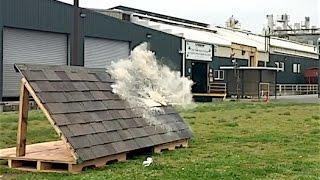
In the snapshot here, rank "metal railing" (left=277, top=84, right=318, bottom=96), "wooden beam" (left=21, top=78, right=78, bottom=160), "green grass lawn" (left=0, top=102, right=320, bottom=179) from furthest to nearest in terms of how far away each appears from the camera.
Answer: "metal railing" (left=277, top=84, right=318, bottom=96), "wooden beam" (left=21, top=78, right=78, bottom=160), "green grass lawn" (left=0, top=102, right=320, bottom=179)

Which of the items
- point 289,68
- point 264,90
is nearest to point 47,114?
point 264,90

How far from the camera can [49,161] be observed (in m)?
9.23

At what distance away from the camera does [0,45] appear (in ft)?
96.1

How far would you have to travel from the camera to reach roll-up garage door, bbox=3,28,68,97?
30266mm

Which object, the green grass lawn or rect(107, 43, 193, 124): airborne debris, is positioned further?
rect(107, 43, 193, 124): airborne debris

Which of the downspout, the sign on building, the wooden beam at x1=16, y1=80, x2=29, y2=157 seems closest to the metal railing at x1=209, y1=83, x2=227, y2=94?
the sign on building

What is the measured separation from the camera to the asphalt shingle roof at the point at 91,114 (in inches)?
367

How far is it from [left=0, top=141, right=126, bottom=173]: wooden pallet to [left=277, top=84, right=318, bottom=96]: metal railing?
48418 mm

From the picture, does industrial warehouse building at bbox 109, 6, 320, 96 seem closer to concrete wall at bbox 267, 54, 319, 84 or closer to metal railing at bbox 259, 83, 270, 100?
concrete wall at bbox 267, 54, 319, 84

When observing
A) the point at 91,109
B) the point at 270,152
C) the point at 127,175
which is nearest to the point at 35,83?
the point at 91,109

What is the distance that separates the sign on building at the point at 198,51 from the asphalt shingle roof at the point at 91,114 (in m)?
33.9

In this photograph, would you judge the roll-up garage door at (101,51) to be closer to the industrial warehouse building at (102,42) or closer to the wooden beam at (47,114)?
the industrial warehouse building at (102,42)

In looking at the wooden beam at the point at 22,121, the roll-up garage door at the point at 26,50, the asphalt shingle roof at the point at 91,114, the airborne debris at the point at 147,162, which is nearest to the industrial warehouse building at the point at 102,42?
the roll-up garage door at the point at 26,50

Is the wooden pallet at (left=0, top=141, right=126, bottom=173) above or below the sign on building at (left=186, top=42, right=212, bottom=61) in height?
below
